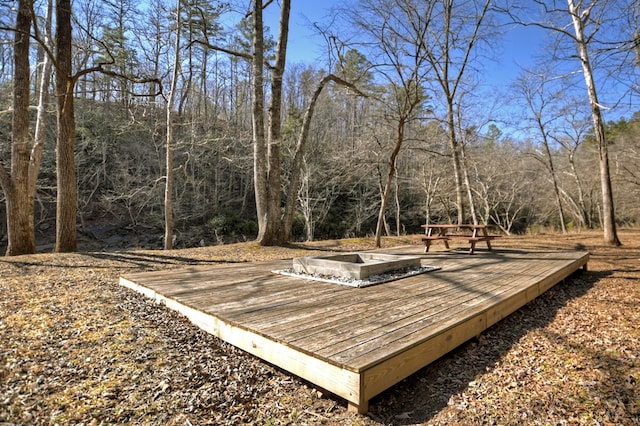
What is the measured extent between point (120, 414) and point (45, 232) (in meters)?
19.9

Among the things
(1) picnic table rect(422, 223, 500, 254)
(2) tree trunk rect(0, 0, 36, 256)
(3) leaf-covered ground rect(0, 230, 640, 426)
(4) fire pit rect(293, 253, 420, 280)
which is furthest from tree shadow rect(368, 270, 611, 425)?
(2) tree trunk rect(0, 0, 36, 256)

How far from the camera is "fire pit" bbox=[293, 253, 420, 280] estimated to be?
4499mm

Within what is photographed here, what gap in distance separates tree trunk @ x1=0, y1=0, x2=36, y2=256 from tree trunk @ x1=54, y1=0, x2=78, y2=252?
857 millimetres

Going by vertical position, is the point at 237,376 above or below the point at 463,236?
below

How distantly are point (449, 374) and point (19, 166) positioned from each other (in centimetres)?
950

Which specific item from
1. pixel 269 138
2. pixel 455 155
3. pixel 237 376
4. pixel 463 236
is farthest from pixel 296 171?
pixel 237 376

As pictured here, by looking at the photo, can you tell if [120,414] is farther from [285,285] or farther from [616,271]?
[616,271]

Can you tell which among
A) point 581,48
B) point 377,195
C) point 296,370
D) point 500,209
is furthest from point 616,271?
point 500,209

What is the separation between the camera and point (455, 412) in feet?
7.22

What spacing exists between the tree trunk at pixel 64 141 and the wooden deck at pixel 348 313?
400 centimetres

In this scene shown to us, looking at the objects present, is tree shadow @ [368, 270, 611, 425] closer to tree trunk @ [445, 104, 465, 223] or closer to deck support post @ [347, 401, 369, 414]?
deck support post @ [347, 401, 369, 414]

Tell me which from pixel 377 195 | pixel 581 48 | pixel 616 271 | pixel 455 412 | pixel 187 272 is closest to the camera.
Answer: pixel 455 412

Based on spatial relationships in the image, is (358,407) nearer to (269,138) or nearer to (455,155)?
(269,138)

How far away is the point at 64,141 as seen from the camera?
7449 mm
